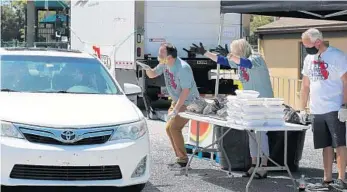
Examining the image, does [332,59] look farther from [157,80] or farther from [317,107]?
[157,80]

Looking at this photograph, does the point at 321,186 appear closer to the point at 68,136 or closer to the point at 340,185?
the point at 340,185

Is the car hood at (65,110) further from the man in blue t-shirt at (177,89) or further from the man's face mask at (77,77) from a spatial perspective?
the man in blue t-shirt at (177,89)

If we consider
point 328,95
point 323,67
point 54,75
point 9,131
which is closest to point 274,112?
point 328,95

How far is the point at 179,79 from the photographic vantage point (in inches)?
315

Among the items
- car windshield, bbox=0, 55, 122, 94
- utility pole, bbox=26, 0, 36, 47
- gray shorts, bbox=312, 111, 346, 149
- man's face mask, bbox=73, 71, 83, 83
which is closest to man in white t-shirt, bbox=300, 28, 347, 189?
gray shorts, bbox=312, 111, 346, 149

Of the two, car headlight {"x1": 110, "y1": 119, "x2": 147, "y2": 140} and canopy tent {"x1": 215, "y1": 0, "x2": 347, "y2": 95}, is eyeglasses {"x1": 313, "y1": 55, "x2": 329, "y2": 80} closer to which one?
canopy tent {"x1": 215, "y1": 0, "x2": 347, "y2": 95}

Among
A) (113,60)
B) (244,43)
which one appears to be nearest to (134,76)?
(113,60)

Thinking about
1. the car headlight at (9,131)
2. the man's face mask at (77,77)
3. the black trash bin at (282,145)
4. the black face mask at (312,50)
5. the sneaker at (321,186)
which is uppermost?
the black face mask at (312,50)

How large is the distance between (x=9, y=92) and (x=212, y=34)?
28.8 feet

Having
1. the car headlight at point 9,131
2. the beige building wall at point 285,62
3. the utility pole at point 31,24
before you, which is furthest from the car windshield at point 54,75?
the utility pole at point 31,24

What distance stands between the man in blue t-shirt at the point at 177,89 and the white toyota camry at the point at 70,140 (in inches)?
56.7

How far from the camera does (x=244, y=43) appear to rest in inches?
303

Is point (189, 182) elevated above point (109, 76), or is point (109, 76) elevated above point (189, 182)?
point (109, 76)

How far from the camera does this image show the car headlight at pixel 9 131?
18.6 feet
